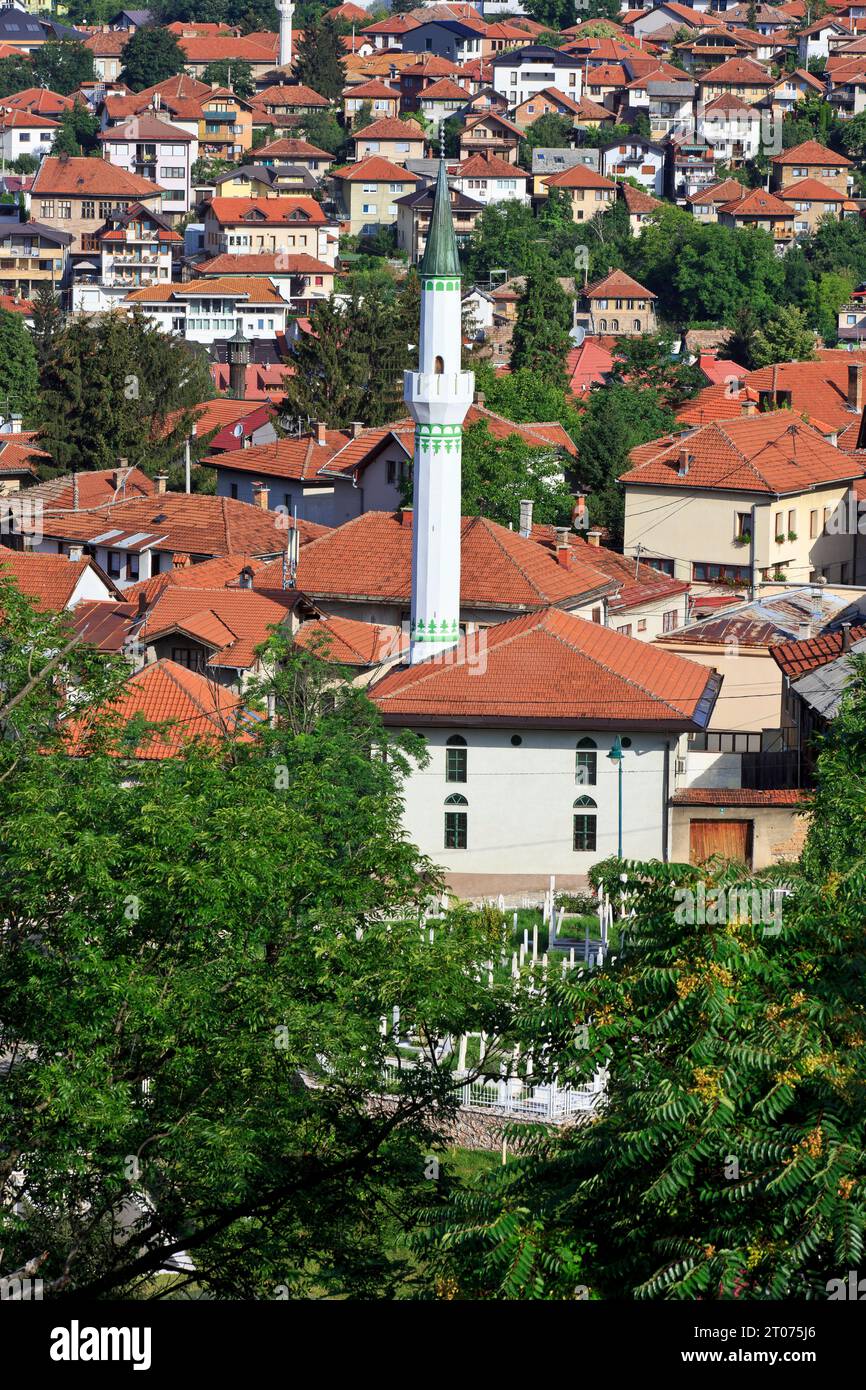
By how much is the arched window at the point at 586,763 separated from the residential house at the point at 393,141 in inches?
4042

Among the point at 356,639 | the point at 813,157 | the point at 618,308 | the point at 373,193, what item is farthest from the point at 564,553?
the point at 813,157

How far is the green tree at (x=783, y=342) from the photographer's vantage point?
86688mm

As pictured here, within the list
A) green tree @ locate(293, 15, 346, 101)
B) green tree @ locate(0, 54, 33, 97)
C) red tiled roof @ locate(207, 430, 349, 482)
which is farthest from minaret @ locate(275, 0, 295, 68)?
red tiled roof @ locate(207, 430, 349, 482)

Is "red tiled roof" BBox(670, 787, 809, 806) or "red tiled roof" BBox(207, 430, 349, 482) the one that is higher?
"red tiled roof" BBox(207, 430, 349, 482)

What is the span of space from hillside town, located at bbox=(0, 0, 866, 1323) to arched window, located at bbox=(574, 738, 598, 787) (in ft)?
0.22

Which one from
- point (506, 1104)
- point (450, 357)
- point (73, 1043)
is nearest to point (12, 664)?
point (73, 1043)

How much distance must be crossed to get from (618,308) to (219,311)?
617 inches

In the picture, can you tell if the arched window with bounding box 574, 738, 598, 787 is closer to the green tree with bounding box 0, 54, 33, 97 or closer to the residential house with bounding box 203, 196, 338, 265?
the residential house with bounding box 203, 196, 338, 265

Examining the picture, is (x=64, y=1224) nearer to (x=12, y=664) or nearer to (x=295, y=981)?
(x=295, y=981)

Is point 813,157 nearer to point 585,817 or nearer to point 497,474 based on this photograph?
point 497,474

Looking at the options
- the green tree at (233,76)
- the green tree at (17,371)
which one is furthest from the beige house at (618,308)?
the green tree at (233,76)

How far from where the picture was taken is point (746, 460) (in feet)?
174

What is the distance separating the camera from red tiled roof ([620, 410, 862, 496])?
2077 inches
